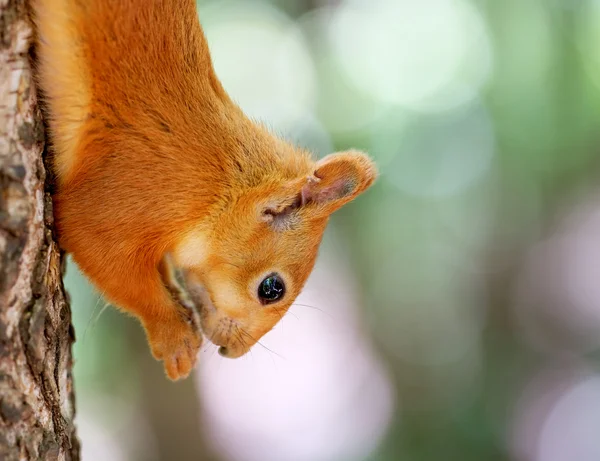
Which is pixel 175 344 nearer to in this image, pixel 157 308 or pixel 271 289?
pixel 157 308

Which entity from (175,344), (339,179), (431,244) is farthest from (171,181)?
(431,244)

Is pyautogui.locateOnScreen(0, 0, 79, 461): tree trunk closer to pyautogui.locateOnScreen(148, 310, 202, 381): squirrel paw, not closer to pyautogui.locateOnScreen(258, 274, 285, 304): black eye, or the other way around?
pyautogui.locateOnScreen(148, 310, 202, 381): squirrel paw

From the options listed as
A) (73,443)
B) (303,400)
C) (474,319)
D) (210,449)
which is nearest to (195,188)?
(73,443)

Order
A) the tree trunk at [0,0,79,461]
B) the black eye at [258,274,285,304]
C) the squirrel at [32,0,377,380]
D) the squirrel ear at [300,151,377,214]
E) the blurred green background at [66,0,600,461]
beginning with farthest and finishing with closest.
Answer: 1. the blurred green background at [66,0,600,461]
2. the black eye at [258,274,285,304]
3. the squirrel ear at [300,151,377,214]
4. the squirrel at [32,0,377,380]
5. the tree trunk at [0,0,79,461]

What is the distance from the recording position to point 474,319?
685cm

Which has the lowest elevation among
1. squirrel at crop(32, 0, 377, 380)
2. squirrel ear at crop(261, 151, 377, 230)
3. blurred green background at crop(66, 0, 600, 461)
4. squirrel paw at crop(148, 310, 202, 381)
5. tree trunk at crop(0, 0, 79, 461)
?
tree trunk at crop(0, 0, 79, 461)

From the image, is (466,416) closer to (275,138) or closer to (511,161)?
(511,161)

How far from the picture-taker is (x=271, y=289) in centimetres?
221

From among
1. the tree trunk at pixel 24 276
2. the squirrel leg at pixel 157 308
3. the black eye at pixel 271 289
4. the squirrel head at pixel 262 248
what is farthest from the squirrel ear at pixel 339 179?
the tree trunk at pixel 24 276

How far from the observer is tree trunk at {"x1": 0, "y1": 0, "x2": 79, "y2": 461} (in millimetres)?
1294

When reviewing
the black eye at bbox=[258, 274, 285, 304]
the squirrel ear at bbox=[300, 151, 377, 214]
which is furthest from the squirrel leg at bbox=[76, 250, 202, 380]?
the squirrel ear at bbox=[300, 151, 377, 214]

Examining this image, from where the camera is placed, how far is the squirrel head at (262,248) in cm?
208

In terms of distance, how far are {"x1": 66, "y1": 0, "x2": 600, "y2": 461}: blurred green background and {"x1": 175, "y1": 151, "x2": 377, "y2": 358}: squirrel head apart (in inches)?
92.5

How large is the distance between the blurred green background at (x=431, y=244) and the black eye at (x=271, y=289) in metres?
2.40
